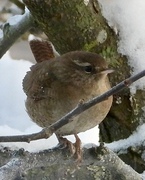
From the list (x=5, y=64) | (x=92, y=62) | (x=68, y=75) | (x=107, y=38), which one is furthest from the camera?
(x=5, y=64)

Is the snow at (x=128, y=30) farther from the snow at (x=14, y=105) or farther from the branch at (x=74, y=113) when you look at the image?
the branch at (x=74, y=113)

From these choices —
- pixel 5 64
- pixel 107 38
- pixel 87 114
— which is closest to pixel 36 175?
pixel 87 114

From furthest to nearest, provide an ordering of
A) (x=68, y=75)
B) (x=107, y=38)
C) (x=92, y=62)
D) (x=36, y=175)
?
(x=107, y=38), (x=68, y=75), (x=92, y=62), (x=36, y=175)

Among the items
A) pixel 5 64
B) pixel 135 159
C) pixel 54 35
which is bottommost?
pixel 135 159

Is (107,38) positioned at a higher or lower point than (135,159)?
higher

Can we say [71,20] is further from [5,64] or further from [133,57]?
[5,64]

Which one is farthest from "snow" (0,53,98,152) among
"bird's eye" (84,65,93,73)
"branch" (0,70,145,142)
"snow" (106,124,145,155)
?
"branch" (0,70,145,142)
